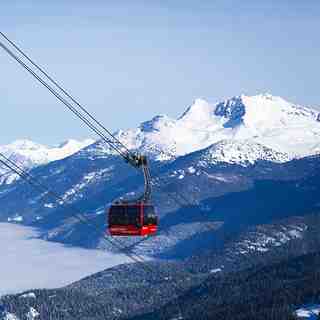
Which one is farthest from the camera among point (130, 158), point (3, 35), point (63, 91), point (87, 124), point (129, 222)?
point (129, 222)

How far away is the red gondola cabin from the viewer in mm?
89562

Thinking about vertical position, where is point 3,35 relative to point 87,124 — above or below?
above

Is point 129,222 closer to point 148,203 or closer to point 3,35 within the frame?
point 148,203

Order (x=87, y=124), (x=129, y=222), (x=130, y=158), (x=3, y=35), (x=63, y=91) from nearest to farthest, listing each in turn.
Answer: (x=3, y=35) → (x=63, y=91) → (x=87, y=124) → (x=130, y=158) → (x=129, y=222)

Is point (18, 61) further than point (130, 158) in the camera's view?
No

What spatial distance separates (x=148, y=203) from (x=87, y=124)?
25.1 m

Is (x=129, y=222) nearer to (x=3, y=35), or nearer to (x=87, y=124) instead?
(x=87, y=124)

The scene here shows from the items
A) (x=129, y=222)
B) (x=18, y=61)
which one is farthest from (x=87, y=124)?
(x=129, y=222)

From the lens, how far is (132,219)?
295 ft

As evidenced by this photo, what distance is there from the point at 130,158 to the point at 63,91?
1356 centimetres

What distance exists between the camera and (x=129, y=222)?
8994cm

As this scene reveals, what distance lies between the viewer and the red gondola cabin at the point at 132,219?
89562 millimetres

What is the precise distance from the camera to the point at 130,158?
7331 centimetres

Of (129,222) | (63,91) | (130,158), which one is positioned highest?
(63,91)
